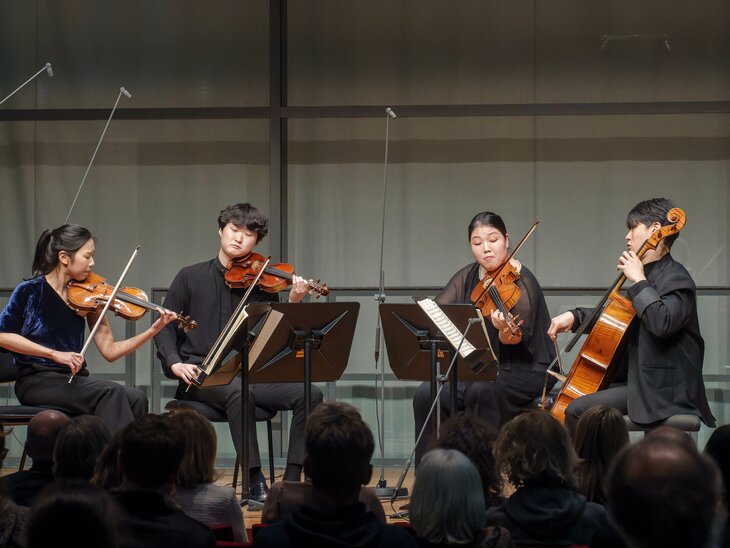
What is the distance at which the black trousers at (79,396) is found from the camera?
4.05 meters

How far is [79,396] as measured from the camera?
4.05 meters

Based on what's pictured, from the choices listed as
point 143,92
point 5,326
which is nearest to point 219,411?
point 5,326

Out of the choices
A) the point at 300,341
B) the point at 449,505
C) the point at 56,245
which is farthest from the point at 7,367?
the point at 449,505

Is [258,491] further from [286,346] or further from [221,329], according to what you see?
[221,329]

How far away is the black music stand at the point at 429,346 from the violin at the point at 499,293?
0.29 m

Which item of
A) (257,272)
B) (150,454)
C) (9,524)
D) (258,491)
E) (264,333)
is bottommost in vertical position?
(258,491)

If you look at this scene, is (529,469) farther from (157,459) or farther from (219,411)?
(219,411)

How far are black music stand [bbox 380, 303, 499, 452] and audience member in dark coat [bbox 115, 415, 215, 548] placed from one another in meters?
1.64

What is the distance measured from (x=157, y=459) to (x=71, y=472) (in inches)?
Result: 16.3

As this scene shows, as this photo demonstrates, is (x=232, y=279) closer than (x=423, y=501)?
No

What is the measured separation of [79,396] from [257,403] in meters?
0.73

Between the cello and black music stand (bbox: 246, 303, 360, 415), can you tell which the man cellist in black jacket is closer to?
the cello

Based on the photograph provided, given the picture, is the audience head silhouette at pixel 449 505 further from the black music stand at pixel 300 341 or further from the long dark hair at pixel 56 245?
the long dark hair at pixel 56 245

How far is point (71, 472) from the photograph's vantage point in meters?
2.45
